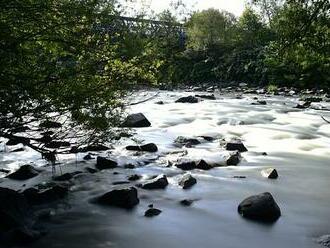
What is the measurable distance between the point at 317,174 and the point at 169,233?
5564mm

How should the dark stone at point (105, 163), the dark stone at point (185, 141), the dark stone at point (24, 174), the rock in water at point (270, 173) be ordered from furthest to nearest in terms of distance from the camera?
1. the dark stone at point (185, 141)
2. the dark stone at point (105, 163)
3. the rock in water at point (270, 173)
4. the dark stone at point (24, 174)

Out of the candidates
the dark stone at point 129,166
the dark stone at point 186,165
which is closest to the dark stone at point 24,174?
the dark stone at point 129,166

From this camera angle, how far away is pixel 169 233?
317 inches

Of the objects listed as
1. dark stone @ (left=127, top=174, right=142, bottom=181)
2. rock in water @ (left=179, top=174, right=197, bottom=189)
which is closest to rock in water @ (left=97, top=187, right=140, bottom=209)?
rock in water @ (left=179, top=174, right=197, bottom=189)

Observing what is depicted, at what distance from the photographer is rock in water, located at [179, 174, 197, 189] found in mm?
10539

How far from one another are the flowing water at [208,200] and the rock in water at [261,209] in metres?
0.16

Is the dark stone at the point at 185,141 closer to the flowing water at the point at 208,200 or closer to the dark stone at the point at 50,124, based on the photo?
the flowing water at the point at 208,200

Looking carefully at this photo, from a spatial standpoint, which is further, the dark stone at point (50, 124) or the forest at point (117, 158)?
the dark stone at point (50, 124)

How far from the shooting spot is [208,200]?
984 centimetres

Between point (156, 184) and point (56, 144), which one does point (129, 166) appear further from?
point (56, 144)

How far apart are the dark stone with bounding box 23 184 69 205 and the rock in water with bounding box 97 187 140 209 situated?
821 millimetres

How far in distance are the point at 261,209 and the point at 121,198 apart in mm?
2657

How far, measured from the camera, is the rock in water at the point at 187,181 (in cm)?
1054

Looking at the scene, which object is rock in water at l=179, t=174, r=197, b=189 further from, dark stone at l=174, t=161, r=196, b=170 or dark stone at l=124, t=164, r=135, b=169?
dark stone at l=124, t=164, r=135, b=169
